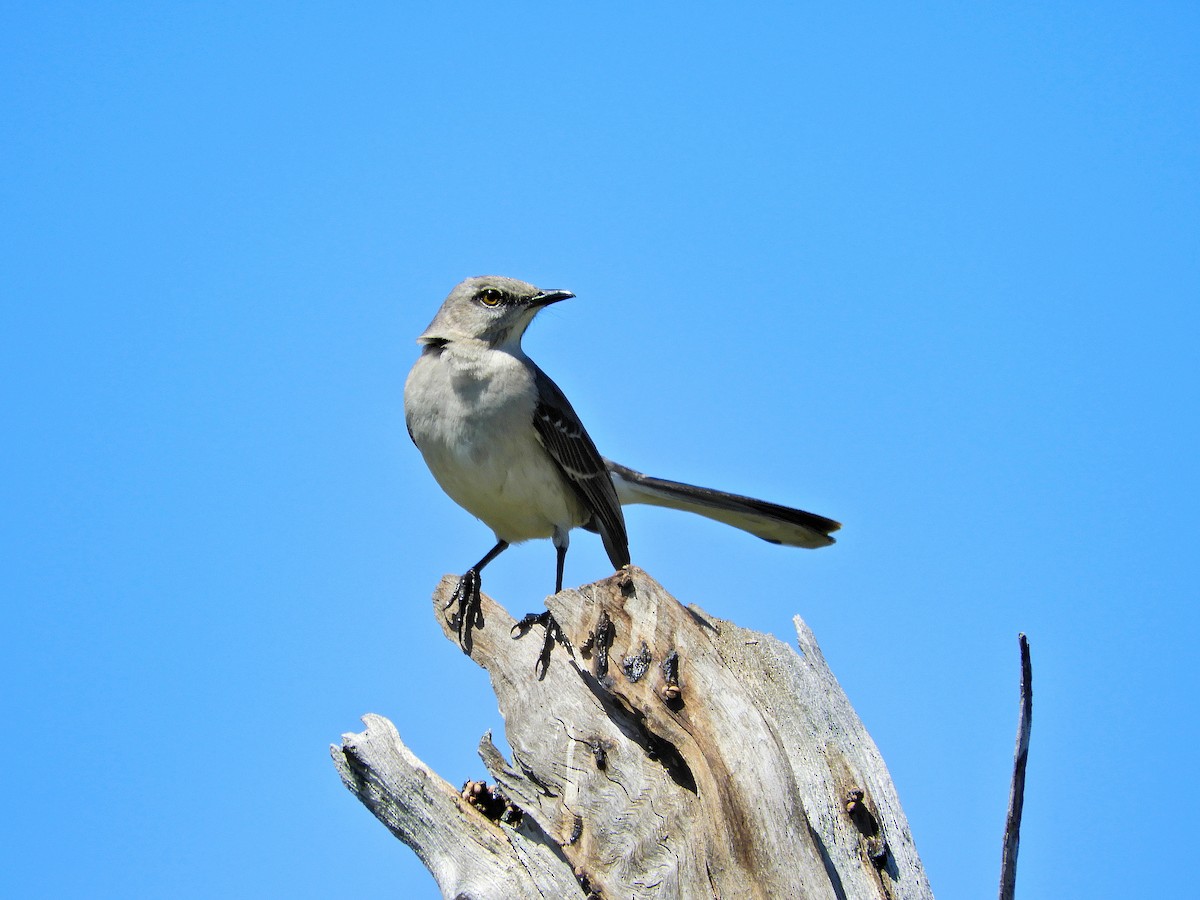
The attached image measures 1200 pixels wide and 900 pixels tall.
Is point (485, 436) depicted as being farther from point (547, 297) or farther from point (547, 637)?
point (547, 637)

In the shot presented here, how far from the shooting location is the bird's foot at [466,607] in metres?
5.68

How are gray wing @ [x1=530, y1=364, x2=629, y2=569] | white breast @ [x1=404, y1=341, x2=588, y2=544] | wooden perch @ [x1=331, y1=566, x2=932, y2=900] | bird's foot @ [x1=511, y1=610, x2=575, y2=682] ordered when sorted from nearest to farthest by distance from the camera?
wooden perch @ [x1=331, y1=566, x2=932, y2=900] < bird's foot @ [x1=511, y1=610, x2=575, y2=682] < white breast @ [x1=404, y1=341, x2=588, y2=544] < gray wing @ [x1=530, y1=364, x2=629, y2=569]

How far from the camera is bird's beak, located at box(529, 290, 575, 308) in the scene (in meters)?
6.77

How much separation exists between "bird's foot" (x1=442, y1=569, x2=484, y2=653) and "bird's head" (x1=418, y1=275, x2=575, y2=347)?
1.49 metres

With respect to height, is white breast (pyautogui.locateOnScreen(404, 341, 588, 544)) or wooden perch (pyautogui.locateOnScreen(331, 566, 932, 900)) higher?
white breast (pyautogui.locateOnScreen(404, 341, 588, 544))

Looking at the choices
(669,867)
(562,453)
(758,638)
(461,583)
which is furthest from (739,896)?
(562,453)

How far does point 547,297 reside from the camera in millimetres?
6781

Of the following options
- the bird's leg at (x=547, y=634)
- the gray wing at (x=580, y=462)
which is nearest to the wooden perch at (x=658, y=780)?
the bird's leg at (x=547, y=634)

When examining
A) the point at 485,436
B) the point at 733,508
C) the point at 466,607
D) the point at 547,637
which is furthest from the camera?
the point at 733,508

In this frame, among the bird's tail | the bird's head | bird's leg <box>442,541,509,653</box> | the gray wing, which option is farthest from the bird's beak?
bird's leg <box>442,541,509,653</box>

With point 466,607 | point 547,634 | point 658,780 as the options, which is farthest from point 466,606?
point 658,780

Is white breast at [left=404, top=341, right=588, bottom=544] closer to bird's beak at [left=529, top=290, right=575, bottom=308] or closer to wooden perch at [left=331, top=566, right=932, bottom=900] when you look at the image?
bird's beak at [left=529, top=290, right=575, bottom=308]

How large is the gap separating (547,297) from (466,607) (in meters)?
2.05

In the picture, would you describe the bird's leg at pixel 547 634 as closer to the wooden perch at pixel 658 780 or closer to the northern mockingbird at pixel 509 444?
the wooden perch at pixel 658 780
